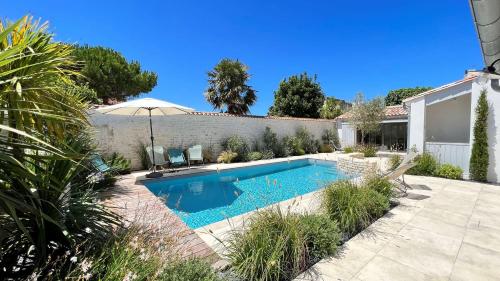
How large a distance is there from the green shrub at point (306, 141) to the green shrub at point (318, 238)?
14.1m

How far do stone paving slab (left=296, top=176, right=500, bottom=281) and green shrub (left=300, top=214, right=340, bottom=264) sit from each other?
0.13 meters

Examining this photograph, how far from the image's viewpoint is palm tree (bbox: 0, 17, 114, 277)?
180 centimetres

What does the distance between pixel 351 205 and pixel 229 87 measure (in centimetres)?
1698

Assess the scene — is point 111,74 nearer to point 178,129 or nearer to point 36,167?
point 178,129

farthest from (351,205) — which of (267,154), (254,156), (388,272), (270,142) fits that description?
(270,142)

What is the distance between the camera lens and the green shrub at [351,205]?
4.28 m

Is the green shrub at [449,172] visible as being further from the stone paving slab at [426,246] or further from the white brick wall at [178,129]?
the white brick wall at [178,129]

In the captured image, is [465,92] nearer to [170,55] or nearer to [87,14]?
[87,14]

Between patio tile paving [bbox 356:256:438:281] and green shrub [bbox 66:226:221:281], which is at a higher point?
green shrub [bbox 66:226:221:281]

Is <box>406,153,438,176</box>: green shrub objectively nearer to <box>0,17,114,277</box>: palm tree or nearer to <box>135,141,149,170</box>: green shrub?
<box>0,17,114,277</box>: palm tree

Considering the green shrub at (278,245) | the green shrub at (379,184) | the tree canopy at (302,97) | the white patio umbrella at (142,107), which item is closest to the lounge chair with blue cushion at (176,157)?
the white patio umbrella at (142,107)

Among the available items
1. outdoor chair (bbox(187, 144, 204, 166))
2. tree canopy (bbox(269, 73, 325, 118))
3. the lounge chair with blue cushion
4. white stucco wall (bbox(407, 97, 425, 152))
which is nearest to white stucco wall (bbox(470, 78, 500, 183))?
white stucco wall (bbox(407, 97, 425, 152))

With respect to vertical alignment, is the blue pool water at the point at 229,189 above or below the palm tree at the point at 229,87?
below

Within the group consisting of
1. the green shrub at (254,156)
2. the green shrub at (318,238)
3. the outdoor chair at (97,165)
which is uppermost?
the outdoor chair at (97,165)
